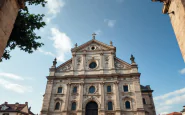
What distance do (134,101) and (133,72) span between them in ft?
16.4

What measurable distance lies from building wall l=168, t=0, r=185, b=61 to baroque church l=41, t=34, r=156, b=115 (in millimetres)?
18347

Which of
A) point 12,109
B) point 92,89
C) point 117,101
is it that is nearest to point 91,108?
point 92,89

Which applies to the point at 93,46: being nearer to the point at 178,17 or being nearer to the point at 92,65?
the point at 92,65

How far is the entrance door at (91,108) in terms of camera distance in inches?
875

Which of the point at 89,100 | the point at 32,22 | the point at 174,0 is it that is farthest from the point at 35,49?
the point at 89,100

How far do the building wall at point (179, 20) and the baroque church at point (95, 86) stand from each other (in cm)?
1835

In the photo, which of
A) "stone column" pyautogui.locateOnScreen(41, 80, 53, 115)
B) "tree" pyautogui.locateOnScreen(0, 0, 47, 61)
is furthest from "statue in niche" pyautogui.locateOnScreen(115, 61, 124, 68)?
"tree" pyautogui.locateOnScreen(0, 0, 47, 61)

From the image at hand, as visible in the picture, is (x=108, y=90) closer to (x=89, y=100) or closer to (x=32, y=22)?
(x=89, y=100)

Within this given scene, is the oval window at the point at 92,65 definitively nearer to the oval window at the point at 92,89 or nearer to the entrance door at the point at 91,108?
the oval window at the point at 92,89

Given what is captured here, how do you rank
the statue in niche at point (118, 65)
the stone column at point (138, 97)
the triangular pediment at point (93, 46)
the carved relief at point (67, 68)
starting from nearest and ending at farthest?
the stone column at point (138, 97)
the statue in niche at point (118, 65)
the carved relief at point (67, 68)
the triangular pediment at point (93, 46)

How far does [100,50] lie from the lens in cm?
2808

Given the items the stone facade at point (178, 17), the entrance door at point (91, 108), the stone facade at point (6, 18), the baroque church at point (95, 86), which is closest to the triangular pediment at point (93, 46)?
the baroque church at point (95, 86)

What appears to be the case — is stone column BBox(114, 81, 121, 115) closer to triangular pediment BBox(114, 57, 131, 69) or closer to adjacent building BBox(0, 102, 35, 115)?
triangular pediment BBox(114, 57, 131, 69)

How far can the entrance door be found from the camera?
22234 millimetres
